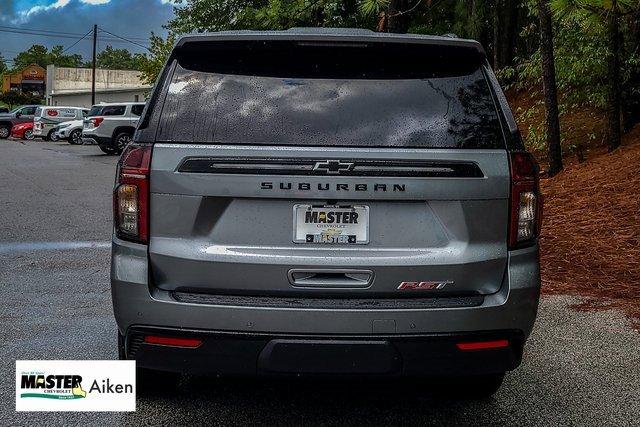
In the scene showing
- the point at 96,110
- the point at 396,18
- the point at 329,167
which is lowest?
the point at 329,167

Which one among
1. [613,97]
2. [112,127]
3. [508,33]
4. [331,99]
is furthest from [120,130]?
[331,99]

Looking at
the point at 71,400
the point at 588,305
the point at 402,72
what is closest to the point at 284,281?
the point at 402,72

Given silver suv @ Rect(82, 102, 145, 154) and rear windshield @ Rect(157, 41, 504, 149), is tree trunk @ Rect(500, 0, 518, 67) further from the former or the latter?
rear windshield @ Rect(157, 41, 504, 149)

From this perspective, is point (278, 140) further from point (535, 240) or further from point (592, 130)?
point (592, 130)

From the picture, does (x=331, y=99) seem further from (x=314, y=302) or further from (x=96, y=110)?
(x=96, y=110)

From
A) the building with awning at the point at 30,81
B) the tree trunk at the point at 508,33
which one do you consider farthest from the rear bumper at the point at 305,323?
the building with awning at the point at 30,81

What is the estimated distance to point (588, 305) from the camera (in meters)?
6.84

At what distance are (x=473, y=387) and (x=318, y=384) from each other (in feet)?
2.82

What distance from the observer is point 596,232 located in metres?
9.51

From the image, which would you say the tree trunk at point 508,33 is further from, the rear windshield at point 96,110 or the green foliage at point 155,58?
the green foliage at point 155,58

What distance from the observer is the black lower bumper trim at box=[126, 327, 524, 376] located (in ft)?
11.4

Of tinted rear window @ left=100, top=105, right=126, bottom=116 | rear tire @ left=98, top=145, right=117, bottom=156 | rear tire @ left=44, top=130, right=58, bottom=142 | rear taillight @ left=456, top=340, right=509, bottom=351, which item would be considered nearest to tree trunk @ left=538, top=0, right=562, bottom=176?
rear taillight @ left=456, top=340, right=509, bottom=351

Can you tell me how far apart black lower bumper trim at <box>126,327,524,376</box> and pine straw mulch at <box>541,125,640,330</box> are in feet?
10.6

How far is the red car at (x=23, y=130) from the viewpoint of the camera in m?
45.9
